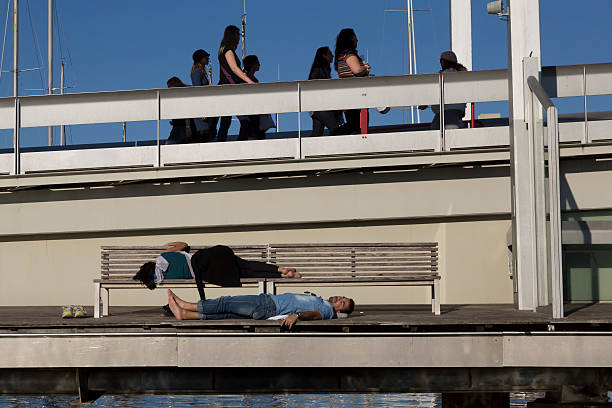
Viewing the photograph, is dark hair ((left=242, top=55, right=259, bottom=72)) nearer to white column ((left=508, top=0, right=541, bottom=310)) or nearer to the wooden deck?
white column ((left=508, top=0, right=541, bottom=310))

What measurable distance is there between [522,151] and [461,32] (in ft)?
17.8

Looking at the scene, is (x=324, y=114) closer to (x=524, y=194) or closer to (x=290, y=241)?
(x=290, y=241)

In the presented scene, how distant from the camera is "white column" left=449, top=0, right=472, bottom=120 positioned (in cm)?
1634

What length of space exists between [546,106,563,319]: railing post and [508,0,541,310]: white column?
1.13 metres

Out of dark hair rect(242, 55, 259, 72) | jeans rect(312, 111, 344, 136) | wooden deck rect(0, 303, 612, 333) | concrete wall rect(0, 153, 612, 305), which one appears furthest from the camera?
dark hair rect(242, 55, 259, 72)

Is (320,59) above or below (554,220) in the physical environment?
above

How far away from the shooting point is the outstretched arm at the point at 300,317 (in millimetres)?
9227

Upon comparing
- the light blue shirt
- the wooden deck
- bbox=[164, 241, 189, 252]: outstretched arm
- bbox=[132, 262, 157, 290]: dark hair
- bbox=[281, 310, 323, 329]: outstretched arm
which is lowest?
the wooden deck

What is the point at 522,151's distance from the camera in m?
11.5

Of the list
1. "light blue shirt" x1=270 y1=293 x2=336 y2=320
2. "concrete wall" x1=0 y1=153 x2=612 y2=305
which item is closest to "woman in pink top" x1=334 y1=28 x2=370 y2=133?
"concrete wall" x1=0 y1=153 x2=612 y2=305

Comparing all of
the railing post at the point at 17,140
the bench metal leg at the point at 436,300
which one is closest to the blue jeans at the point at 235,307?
the bench metal leg at the point at 436,300

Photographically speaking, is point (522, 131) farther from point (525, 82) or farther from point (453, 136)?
point (453, 136)

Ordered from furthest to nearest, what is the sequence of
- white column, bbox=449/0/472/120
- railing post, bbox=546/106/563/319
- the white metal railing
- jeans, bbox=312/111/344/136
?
white column, bbox=449/0/472/120 < jeans, bbox=312/111/344/136 < the white metal railing < railing post, bbox=546/106/563/319

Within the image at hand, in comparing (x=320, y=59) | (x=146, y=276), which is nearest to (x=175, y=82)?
(x=320, y=59)
